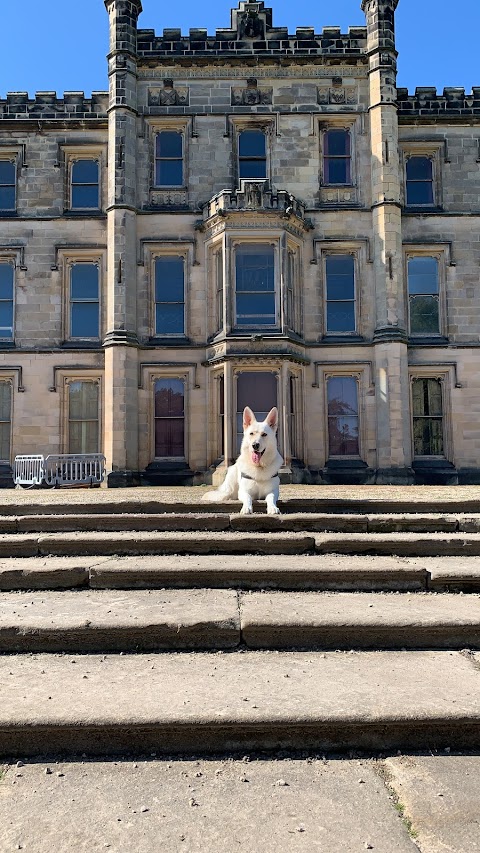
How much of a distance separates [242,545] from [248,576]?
944 millimetres

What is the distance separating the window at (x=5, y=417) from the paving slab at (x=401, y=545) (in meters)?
14.7

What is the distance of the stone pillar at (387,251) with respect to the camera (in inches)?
659

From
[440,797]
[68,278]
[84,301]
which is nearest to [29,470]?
[84,301]

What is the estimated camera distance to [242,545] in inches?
216

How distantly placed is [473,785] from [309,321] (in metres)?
16.1

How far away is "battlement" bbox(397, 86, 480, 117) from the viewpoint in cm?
1836

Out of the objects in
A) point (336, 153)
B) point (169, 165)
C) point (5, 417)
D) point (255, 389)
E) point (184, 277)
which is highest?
point (336, 153)

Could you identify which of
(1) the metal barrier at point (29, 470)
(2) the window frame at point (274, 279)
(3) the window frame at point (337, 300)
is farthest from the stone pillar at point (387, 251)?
(1) the metal barrier at point (29, 470)

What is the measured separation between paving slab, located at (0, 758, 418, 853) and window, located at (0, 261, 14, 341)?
17648 mm

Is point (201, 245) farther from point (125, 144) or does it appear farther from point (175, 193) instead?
point (125, 144)

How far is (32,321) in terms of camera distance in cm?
1795

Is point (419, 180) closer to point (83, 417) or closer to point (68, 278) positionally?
point (68, 278)

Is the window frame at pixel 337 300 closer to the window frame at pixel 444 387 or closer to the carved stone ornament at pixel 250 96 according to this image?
the window frame at pixel 444 387

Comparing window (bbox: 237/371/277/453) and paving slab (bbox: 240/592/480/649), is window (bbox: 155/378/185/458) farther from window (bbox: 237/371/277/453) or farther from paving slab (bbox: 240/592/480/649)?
paving slab (bbox: 240/592/480/649)
